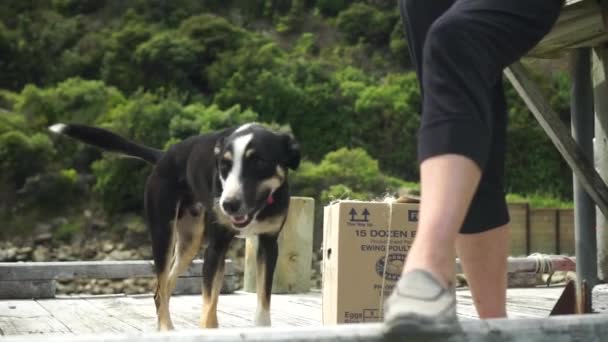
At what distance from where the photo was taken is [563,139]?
3223 mm

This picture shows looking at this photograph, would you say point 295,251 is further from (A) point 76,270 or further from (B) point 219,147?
(B) point 219,147

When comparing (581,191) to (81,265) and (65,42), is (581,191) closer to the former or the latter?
(81,265)

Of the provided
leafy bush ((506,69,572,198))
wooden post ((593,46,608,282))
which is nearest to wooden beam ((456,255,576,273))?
wooden post ((593,46,608,282))

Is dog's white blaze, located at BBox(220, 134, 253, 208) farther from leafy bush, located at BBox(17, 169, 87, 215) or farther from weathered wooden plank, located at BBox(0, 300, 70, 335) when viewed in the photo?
leafy bush, located at BBox(17, 169, 87, 215)

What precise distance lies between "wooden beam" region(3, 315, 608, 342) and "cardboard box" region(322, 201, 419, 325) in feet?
6.69

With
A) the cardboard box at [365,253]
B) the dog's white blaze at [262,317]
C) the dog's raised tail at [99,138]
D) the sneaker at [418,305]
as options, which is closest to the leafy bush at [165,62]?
the dog's raised tail at [99,138]

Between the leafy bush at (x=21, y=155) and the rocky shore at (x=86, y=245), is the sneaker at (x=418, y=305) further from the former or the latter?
the leafy bush at (x=21, y=155)

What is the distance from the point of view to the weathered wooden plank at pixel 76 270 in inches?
217

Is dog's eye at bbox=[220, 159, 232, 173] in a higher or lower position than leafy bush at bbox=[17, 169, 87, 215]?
higher

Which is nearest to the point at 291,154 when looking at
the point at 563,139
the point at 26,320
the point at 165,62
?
the point at 563,139

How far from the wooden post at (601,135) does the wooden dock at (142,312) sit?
0.46 meters

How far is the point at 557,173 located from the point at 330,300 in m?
19.7

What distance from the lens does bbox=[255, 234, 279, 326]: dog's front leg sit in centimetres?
354

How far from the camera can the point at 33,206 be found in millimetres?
18359
